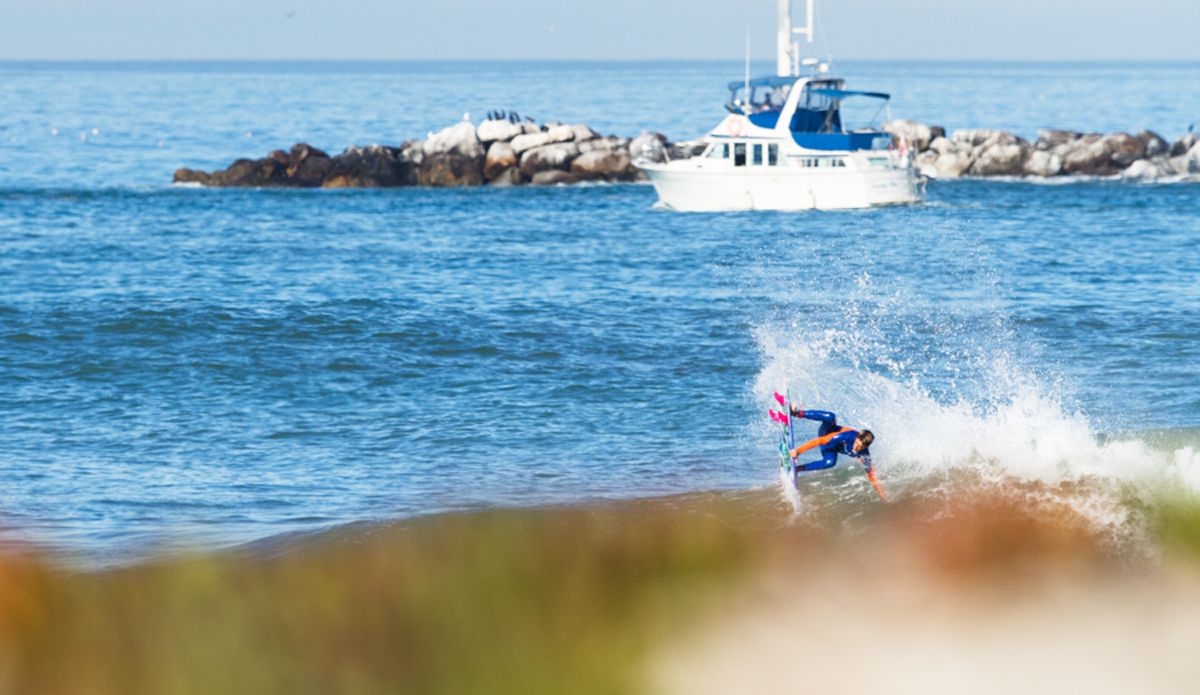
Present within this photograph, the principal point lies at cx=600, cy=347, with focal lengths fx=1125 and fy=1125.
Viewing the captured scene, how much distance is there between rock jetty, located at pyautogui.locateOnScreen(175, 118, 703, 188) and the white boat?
10906 mm

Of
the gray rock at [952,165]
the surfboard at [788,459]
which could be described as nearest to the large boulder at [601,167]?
the gray rock at [952,165]

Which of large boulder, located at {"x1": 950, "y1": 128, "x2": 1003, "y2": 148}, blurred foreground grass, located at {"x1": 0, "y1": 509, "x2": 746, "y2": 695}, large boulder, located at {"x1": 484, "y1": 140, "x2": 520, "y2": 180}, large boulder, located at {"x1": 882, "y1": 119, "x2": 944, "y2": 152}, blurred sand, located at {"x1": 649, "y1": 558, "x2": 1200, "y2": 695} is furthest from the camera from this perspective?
large boulder, located at {"x1": 950, "y1": 128, "x2": 1003, "y2": 148}

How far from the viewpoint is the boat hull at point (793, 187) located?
138ft

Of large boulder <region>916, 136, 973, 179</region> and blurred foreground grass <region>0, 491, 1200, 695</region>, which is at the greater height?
blurred foreground grass <region>0, 491, 1200, 695</region>

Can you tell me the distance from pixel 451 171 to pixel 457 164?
50 cm

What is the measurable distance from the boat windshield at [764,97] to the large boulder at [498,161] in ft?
45.1

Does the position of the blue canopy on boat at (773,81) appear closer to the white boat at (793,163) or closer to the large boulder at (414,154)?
the white boat at (793,163)

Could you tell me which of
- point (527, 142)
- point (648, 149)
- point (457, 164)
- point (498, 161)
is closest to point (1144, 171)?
point (648, 149)

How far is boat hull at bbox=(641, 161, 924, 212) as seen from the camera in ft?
138

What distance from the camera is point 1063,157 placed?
55812 millimetres

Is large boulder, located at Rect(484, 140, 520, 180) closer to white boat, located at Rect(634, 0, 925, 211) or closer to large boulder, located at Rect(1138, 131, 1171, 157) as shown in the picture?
white boat, located at Rect(634, 0, 925, 211)

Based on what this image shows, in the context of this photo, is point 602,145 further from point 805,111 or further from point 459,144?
point 805,111

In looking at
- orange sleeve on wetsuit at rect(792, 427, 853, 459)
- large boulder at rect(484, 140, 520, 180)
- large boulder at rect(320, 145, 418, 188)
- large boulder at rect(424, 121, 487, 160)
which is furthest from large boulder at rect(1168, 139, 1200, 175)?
orange sleeve on wetsuit at rect(792, 427, 853, 459)

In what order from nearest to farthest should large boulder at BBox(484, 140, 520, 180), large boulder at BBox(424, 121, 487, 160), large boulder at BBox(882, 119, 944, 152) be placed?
large boulder at BBox(484, 140, 520, 180) → large boulder at BBox(424, 121, 487, 160) → large boulder at BBox(882, 119, 944, 152)
